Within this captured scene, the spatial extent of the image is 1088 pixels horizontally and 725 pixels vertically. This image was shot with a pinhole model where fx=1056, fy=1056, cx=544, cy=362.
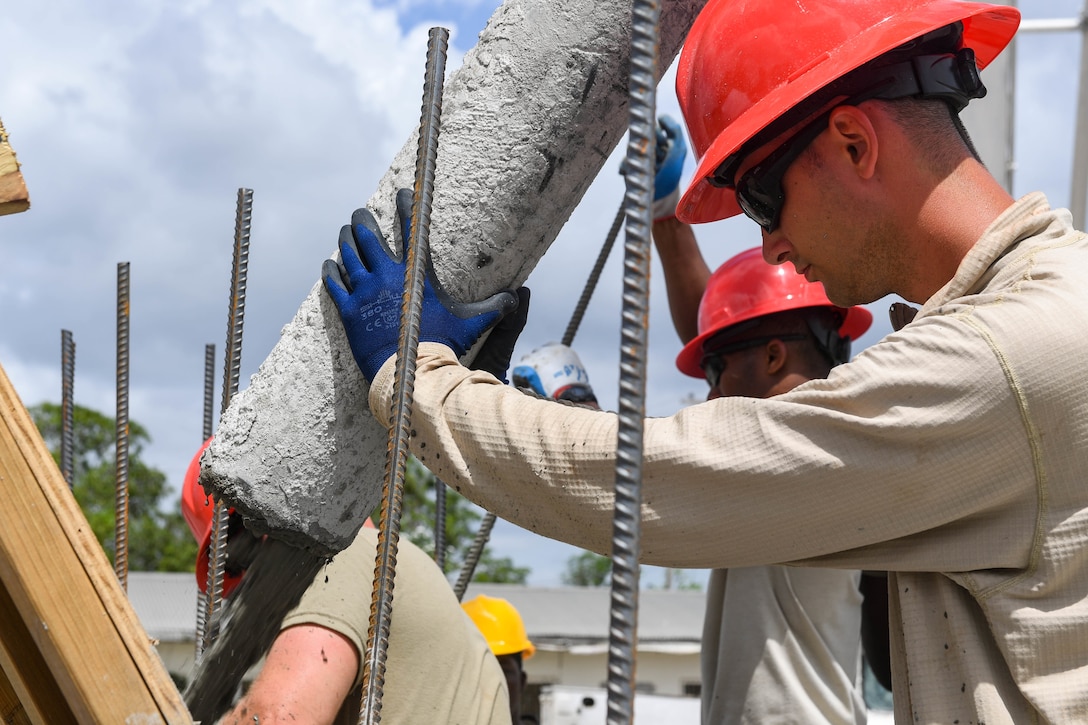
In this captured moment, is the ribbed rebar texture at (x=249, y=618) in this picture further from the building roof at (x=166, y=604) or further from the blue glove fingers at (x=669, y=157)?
the building roof at (x=166, y=604)

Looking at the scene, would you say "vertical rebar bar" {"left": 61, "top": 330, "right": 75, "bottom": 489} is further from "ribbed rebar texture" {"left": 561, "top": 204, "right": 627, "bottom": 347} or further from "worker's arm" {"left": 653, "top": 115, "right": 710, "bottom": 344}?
"worker's arm" {"left": 653, "top": 115, "right": 710, "bottom": 344}

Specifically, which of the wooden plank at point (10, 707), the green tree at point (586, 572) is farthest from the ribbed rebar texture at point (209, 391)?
the green tree at point (586, 572)

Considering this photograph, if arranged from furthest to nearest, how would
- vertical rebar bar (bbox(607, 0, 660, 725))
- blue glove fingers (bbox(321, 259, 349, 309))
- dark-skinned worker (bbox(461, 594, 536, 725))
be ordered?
dark-skinned worker (bbox(461, 594, 536, 725)) < blue glove fingers (bbox(321, 259, 349, 309)) < vertical rebar bar (bbox(607, 0, 660, 725))

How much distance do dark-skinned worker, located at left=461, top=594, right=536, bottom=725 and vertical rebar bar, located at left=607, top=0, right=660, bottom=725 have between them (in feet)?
14.1

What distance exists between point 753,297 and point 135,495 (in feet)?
90.4

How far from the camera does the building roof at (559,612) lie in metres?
15.3

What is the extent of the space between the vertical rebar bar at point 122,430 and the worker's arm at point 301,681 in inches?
28.3

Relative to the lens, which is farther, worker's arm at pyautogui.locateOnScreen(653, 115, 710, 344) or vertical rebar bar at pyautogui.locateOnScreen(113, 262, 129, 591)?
worker's arm at pyautogui.locateOnScreen(653, 115, 710, 344)

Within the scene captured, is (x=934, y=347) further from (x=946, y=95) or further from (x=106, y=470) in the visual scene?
(x=106, y=470)

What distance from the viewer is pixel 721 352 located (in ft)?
13.2

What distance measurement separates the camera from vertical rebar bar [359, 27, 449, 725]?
1599 mm

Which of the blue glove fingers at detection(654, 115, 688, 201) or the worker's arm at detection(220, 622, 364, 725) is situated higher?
the blue glove fingers at detection(654, 115, 688, 201)

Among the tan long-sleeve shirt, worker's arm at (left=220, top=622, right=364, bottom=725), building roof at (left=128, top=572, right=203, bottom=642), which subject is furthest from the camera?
building roof at (left=128, top=572, right=203, bottom=642)

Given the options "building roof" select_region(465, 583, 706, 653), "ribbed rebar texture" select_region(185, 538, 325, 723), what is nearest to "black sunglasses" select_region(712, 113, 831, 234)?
"ribbed rebar texture" select_region(185, 538, 325, 723)
